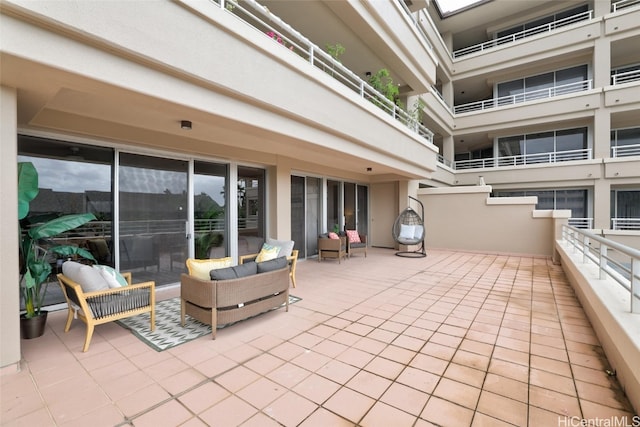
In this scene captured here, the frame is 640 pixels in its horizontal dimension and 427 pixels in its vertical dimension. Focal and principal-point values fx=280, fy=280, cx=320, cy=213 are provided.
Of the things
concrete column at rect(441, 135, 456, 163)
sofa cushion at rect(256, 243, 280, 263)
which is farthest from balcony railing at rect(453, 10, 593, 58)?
sofa cushion at rect(256, 243, 280, 263)

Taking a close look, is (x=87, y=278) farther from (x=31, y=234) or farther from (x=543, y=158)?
(x=543, y=158)

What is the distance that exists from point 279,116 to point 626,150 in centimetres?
1567

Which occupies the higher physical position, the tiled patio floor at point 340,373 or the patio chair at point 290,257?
the patio chair at point 290,257

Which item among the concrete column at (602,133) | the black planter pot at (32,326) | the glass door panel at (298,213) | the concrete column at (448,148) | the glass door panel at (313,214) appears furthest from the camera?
the concrete column at (448,148)

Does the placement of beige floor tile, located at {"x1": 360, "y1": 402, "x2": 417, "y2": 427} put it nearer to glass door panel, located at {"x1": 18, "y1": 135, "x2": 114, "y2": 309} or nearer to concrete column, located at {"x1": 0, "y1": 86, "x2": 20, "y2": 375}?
concrete column, located at {"x1": 0, "y1": 86, "x2": 20, "y2": 375}

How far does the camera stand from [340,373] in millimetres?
2531

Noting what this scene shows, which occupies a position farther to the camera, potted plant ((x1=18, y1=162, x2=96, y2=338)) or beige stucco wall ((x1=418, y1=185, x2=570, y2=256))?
beige stucco wall ((x1=418, y1=185, x2=570, y2=256))

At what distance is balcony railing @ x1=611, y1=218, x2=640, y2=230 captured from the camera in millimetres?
11164

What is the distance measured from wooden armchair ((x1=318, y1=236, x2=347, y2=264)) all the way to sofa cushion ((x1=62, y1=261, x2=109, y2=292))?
518cm

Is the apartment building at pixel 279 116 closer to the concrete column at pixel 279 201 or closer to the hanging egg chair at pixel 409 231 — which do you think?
the concrete column at pixel 279 201

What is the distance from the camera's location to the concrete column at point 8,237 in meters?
2.47

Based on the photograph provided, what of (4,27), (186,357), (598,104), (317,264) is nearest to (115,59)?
(4,27)

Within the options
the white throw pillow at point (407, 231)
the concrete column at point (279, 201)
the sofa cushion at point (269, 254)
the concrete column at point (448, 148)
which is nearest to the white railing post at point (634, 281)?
the sofa cushion at point (269, 254)

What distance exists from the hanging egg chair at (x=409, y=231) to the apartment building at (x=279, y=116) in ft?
3.30
